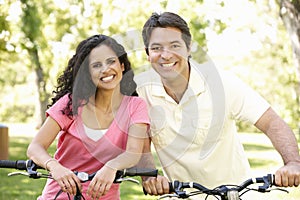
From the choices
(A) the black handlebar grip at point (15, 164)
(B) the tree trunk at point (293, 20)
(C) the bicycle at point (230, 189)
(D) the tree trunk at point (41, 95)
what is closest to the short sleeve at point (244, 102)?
(C) the bicycle at point (230, 189)

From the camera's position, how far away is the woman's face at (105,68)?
3383 mm

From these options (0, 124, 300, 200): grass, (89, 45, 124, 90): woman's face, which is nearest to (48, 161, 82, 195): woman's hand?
(89, 45, 124, 90): woman's face

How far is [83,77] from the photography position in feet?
11.7

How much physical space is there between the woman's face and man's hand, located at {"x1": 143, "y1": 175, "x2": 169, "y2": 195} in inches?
23.4

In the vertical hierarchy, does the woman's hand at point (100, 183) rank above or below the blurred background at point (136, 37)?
below

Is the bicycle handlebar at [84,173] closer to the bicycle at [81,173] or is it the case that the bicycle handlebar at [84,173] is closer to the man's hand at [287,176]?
the bicycle at [81,173]

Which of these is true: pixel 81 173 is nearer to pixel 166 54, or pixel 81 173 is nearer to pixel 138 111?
pixel 138 111

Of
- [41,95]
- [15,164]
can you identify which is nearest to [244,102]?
[15,164]

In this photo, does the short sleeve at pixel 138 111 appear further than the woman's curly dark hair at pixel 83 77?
No

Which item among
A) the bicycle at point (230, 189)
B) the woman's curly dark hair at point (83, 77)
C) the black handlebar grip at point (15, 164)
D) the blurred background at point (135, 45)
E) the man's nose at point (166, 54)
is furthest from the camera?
the blurred background at point (135, 45)

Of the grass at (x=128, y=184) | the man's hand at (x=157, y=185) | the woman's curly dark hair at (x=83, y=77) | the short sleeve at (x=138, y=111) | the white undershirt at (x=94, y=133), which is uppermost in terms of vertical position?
the woman's curly dark hair at (x=83, y=77)

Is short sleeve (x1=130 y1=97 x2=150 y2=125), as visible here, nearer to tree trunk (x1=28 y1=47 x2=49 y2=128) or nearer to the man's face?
the man's face

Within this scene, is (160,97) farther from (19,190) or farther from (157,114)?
(19,190)

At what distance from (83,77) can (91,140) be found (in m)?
0.39
